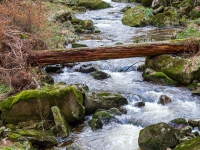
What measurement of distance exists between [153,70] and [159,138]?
15.6 feet

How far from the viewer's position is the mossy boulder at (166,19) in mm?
17712

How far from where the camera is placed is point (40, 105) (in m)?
7.11

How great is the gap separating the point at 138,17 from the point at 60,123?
1346 centimetres

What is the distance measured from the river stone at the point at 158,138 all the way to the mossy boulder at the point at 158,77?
3672 mm

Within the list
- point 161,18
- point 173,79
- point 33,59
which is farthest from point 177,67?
point 161,18

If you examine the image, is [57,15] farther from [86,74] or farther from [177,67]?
[177,67]

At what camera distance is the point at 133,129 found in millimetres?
7227

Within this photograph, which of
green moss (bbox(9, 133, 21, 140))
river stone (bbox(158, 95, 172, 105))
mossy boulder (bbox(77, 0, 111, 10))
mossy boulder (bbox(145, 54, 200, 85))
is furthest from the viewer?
mossy boulder (bbox(77, 0, 111, 10))

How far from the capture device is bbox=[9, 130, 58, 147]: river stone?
6.27m

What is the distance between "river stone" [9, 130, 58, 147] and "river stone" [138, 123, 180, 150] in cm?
191

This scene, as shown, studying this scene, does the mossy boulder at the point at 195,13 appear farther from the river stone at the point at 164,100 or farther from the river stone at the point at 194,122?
the river stone at the point at 194,122

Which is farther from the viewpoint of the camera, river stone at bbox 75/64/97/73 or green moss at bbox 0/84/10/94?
river stone at bbox 75/64/97/73

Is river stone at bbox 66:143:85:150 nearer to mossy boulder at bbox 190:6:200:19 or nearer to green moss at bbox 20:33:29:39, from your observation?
green moss at bbox 20:33:29:39

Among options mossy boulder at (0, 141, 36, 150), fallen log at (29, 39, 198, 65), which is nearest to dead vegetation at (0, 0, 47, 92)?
fallen log at (29, 39, 198, 65)
